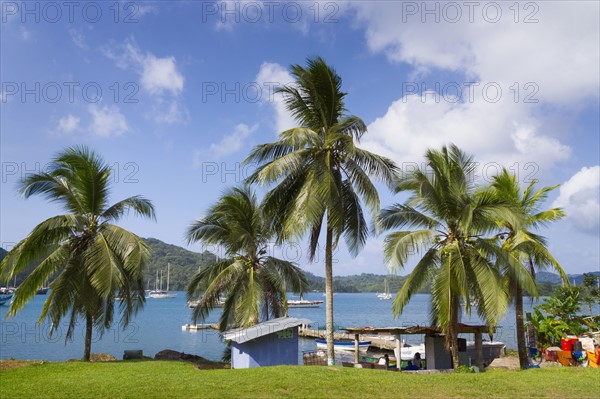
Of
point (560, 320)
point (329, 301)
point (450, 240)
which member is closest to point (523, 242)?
point (450, 240)

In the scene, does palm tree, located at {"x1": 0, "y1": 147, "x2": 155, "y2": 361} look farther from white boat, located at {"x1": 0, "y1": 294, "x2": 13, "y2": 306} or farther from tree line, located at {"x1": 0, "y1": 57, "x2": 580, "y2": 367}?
white boat, located at {"x1": 0, "y1": 294, "x2": 13, "y2": 306}

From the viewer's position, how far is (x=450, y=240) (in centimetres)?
1973

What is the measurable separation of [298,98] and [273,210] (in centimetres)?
446

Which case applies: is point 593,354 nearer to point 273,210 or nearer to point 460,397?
point 460,397

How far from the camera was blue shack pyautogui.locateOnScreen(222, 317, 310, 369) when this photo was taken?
1864cm

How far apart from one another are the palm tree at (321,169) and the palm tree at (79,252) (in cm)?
570

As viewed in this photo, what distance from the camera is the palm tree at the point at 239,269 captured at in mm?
23766

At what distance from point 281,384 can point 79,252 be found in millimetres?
11263

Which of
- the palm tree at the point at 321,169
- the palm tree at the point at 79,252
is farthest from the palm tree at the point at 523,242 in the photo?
the palm tree at the point at 79,252

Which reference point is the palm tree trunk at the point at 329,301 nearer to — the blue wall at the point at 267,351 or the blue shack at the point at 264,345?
the blue shack at the point at 264,345

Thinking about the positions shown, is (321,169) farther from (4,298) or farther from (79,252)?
(4,298)

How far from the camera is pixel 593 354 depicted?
20.4 m

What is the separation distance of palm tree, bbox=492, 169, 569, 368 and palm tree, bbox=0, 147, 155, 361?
14.1 metres

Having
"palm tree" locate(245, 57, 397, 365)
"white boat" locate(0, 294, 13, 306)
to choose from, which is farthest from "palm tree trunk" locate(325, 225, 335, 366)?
"white boat" locate(0, 294, 13, 306)
